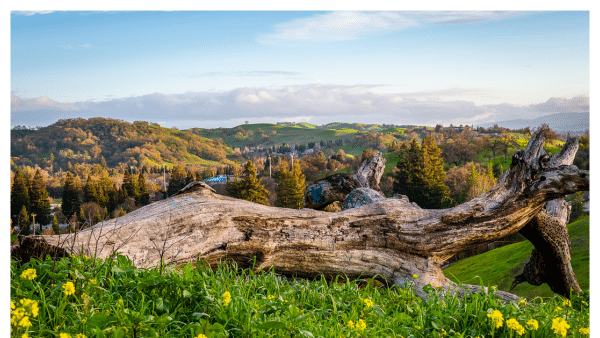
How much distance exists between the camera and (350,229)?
6.06 metres

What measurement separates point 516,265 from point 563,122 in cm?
2702


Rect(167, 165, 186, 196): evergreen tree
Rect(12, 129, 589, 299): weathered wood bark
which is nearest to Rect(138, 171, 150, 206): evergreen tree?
Rect(167, 165, 186, 196): evergreen tree

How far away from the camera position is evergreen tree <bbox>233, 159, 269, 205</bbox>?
4975 cm

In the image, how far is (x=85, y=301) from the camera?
272cm

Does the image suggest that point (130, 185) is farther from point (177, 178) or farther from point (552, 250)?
point (552, 250)

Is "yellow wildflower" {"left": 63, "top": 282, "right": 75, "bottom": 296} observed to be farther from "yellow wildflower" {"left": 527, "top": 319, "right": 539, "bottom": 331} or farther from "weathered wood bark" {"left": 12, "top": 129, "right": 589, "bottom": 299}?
"yellow wildflower" {"left": 527, "top": 319, "right": 539, "bottom": 331}

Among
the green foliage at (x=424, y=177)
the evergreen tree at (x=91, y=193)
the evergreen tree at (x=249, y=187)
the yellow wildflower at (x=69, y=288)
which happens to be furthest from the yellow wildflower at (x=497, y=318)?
the green foliage at (x=424, y=177)

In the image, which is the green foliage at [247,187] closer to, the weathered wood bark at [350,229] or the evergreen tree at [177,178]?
the evergreen tree at [177,178]

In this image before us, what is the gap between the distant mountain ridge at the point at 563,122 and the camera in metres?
5.03

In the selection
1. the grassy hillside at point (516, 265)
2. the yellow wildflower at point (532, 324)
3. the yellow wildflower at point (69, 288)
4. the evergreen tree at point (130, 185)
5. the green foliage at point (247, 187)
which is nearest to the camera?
the yellow wildflower at point (69, 288)

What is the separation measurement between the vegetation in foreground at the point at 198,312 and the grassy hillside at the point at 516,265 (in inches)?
437

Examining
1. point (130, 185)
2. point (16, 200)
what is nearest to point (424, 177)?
point (130, 185)

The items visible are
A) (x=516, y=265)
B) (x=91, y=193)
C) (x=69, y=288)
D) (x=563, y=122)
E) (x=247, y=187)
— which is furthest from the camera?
(x=247, y=187)
